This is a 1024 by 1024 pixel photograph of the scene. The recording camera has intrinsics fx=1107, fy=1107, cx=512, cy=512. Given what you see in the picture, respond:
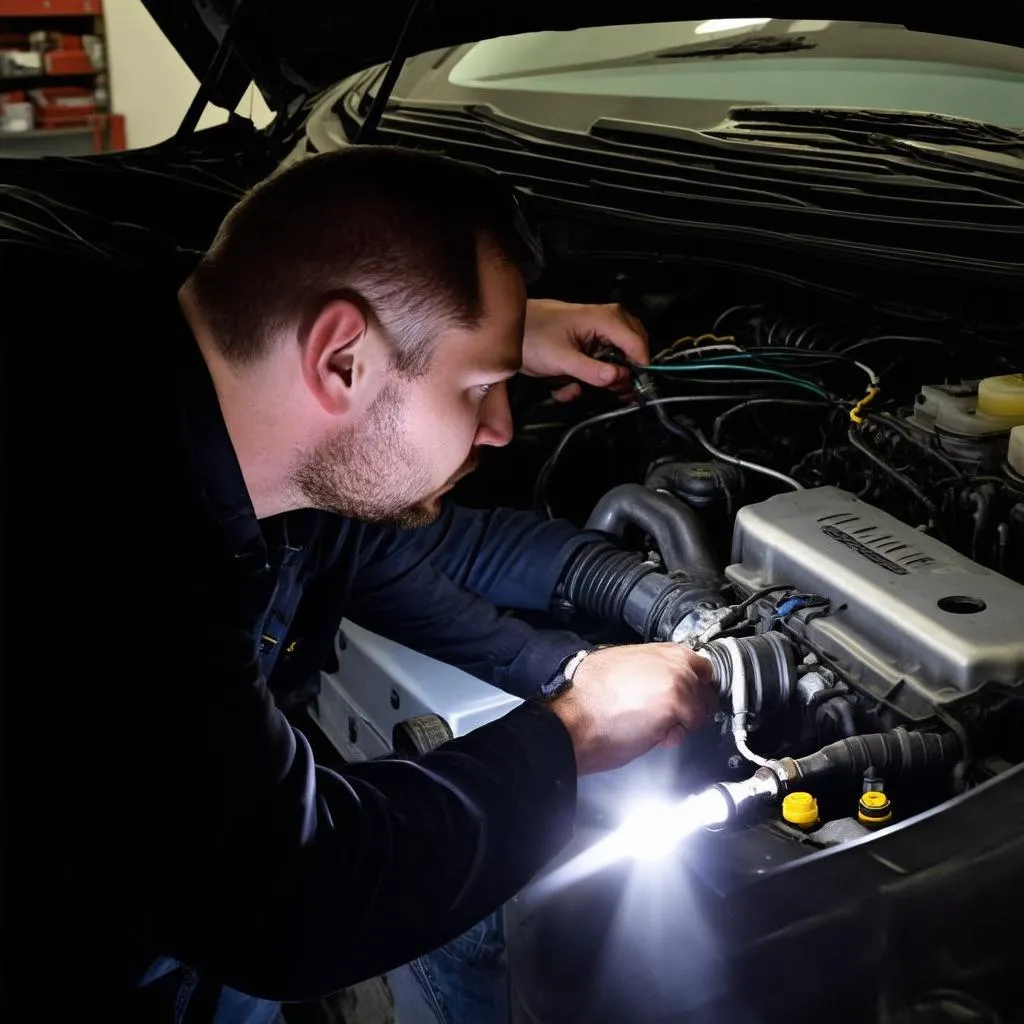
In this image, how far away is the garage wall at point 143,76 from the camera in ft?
17.9

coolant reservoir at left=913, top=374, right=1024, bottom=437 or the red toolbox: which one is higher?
the red toolbox

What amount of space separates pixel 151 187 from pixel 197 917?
5.20 ft

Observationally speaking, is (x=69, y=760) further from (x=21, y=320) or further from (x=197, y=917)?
(x=21, y=320)

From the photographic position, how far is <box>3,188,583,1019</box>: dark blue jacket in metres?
0.76

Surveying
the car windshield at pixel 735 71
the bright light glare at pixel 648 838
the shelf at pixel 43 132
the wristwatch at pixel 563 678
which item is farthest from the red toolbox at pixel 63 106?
the bright light glare at pixel 648 838

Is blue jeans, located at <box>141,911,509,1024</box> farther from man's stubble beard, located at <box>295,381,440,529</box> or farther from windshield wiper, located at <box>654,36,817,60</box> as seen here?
windshield wiper, located at <box>654,36,817,60</box>

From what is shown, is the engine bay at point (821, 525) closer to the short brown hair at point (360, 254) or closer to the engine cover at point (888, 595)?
the engine cover at point (888, 595)

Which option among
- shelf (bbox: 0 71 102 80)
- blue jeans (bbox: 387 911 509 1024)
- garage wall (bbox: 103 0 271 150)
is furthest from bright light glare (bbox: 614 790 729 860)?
shelf (bbox: 0 71 102 80)

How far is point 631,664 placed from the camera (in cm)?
96

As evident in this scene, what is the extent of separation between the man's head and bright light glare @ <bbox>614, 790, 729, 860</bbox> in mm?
361

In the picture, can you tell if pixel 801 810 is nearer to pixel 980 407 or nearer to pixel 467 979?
pixel 467 979

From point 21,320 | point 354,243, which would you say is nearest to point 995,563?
point 354,243

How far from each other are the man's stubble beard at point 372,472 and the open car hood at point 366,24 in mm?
546

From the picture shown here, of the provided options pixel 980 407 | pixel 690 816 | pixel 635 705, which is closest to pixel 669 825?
pixel 690 816
